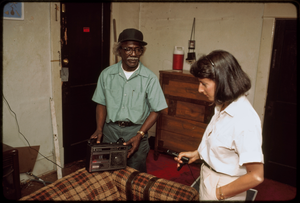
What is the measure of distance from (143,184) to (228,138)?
0.79 metres

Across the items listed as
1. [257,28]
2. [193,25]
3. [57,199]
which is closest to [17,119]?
[57,199]

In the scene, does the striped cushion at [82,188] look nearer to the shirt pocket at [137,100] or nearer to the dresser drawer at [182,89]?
the shirt pocket at [137,100]

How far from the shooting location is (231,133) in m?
1.22

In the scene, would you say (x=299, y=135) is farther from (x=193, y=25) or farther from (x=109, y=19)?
(x=109, y=19)

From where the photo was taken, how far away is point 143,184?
5.76 ft

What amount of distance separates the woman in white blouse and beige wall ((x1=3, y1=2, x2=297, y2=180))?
2121mm

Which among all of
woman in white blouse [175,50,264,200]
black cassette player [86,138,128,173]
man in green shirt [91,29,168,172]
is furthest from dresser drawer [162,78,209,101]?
woman in white blouse [175,50,264,200]

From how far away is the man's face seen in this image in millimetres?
2088

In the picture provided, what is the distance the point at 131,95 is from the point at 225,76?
3.56ft

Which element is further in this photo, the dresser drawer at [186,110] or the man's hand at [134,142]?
the dresser drawer at [186,110]

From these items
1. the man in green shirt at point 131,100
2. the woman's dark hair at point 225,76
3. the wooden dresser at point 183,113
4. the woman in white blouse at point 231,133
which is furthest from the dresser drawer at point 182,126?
the woman's dark hair at point 225,76

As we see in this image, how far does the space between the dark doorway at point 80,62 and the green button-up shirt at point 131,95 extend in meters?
1.17

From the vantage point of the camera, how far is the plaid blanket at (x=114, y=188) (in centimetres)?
161

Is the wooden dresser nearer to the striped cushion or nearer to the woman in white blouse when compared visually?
the striped cushion
